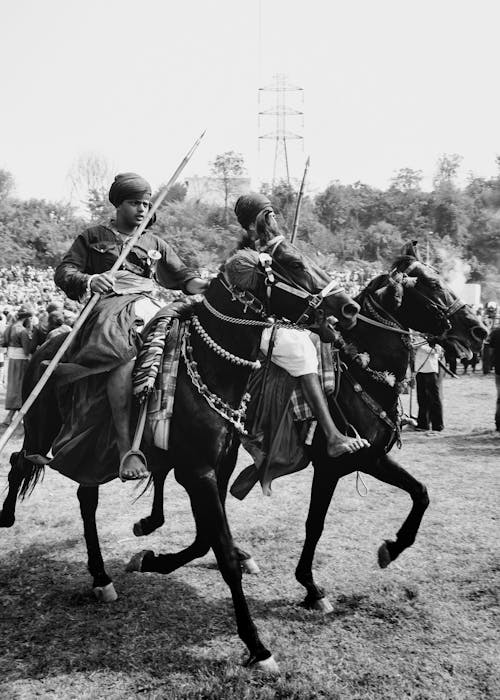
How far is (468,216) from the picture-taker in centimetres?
6819

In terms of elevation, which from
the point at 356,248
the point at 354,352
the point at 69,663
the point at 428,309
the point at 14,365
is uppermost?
the point at 356,248

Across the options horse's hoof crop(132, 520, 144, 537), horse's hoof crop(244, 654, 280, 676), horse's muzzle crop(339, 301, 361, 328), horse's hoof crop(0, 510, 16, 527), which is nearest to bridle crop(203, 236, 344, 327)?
horse's muzzle crop(339, 301, 361, 328)

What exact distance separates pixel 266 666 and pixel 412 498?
176 centimetres

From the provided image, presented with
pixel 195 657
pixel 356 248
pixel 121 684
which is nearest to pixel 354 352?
pixel 195 657

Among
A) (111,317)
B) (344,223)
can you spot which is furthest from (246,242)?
(344,223)

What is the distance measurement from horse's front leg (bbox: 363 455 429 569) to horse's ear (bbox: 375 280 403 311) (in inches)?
50.1

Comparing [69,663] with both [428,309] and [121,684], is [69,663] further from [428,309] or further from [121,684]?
[428,309]

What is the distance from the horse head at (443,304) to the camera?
5133mm

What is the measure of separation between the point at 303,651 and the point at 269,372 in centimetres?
204

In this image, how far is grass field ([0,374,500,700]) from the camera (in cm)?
370

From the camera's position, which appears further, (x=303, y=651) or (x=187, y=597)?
(x=187, y=597)

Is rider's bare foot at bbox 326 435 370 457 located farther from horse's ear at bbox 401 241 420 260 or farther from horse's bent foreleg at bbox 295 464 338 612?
horse's ear at bbox 401 241 420 260

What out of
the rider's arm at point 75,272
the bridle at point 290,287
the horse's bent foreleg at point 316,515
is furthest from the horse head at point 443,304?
the rider's arm at point 75,272

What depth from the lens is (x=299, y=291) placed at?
3922mm
